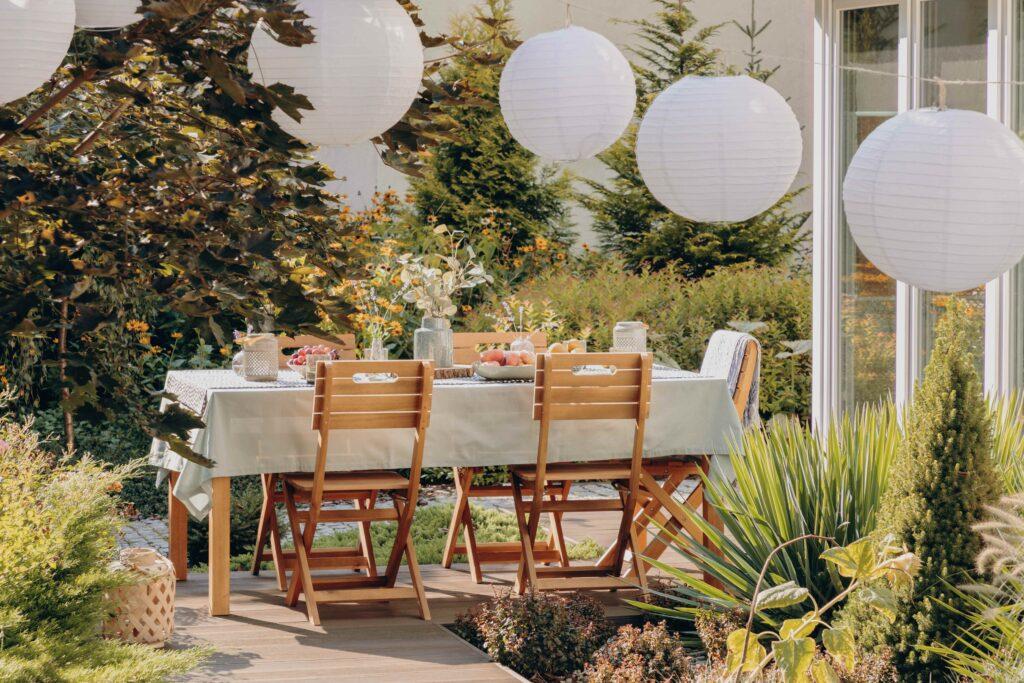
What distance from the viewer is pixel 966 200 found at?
3256 millimetres

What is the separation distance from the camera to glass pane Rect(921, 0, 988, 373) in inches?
247

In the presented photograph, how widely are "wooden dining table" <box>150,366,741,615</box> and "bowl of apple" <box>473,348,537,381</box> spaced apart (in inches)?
3.1

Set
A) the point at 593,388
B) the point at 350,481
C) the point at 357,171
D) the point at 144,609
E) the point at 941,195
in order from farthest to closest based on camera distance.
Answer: the point at 357,171 < the point at 593,388 < the point at 350,481 < the point at 144,609 < the point at 941,195

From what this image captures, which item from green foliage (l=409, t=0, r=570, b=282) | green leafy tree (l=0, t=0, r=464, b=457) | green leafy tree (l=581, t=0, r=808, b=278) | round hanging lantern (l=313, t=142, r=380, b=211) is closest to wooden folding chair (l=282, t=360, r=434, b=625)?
green leafy tree (l=0, t=0, r=464, b=457)

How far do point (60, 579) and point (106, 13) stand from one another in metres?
2.02

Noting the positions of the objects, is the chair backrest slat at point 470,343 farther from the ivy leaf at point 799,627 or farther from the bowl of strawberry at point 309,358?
the ivy leaf at point 799,627

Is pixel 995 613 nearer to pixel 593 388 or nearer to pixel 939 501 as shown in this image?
pixel 939 501

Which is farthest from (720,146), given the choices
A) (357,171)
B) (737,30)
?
(737,30)

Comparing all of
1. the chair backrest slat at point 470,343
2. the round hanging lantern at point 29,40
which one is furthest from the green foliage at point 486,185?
the round hanging lantern at point 29,40

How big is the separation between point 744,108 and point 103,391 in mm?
2274

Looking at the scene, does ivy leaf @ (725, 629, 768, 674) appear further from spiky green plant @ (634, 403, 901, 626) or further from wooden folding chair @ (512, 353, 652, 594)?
wooden folding chair @ (512, 353, 652, 594)

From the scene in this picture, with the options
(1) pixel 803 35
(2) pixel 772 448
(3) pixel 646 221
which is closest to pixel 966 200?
(2) pixel 772 448

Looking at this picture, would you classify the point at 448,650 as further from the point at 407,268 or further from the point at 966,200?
the point at 966,200

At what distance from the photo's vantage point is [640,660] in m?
3.93
